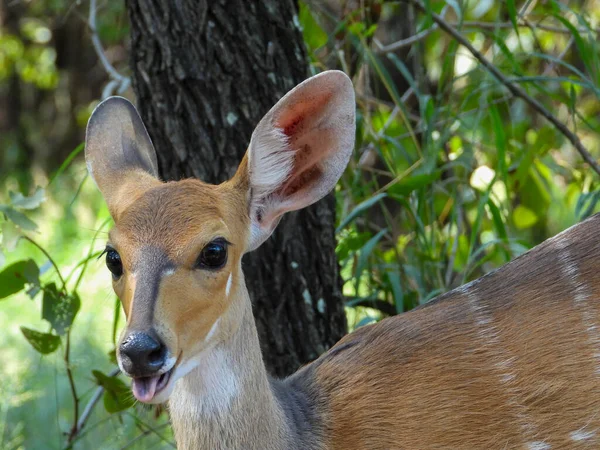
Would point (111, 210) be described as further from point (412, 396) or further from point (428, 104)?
point (428, 104)

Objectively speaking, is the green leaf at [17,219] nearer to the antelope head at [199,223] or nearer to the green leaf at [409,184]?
the antelope head at [199,223]

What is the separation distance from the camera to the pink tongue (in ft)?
8.49

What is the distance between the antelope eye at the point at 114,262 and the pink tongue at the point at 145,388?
13.7 inches

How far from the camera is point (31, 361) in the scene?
5.57 meters

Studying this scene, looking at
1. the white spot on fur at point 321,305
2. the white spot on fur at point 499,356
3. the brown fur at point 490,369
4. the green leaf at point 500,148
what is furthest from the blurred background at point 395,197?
the white spot on fur at point 499,356

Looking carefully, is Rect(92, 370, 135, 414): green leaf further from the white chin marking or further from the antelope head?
the white chin marking

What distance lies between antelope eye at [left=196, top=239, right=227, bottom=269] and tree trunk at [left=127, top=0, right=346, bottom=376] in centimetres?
105

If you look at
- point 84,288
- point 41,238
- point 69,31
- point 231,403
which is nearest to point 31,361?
point 84,288

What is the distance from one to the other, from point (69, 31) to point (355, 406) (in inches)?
280

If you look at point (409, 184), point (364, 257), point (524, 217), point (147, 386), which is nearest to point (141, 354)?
point (147, 386)

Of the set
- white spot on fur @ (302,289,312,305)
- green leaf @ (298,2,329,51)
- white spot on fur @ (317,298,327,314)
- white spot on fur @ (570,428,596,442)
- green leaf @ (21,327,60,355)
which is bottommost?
white spot on fur @ (570,428,596,442)

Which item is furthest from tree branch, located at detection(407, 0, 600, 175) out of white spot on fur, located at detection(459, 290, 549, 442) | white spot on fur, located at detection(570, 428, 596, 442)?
white spot on fur, located at detection(570, 428, 596, 442)

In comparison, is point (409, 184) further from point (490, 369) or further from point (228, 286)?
point (228, 286)

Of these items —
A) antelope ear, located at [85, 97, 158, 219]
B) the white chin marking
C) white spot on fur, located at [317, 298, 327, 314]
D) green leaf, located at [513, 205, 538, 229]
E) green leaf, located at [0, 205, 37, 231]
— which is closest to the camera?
the white chin marking
